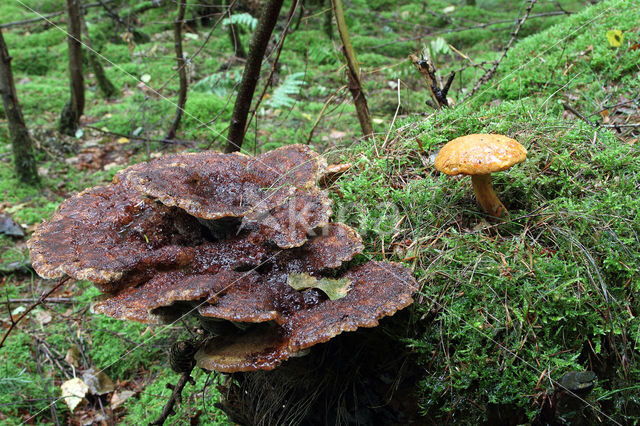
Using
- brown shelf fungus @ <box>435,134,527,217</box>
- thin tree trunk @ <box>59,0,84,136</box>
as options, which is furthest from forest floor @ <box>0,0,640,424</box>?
thin tree trunk @ <box>59,0,84,136</box>

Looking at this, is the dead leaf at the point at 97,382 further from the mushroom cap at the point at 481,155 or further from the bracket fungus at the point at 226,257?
the mushroom cap at the point at 481,155

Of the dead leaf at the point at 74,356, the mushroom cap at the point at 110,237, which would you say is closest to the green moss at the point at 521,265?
the mushroom cap at the point at 110,237

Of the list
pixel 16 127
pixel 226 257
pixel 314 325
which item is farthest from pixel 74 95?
pixel 314 325

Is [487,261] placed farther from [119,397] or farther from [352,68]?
[119,397]

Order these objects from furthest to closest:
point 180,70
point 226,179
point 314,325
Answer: point 180,70
point 226,179
point 314,325

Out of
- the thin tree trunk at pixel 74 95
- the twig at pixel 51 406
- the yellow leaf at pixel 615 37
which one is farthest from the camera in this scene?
the thin tree trunk at pixel 74 95

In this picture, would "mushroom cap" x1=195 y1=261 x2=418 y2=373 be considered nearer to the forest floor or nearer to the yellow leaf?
the forest floor
